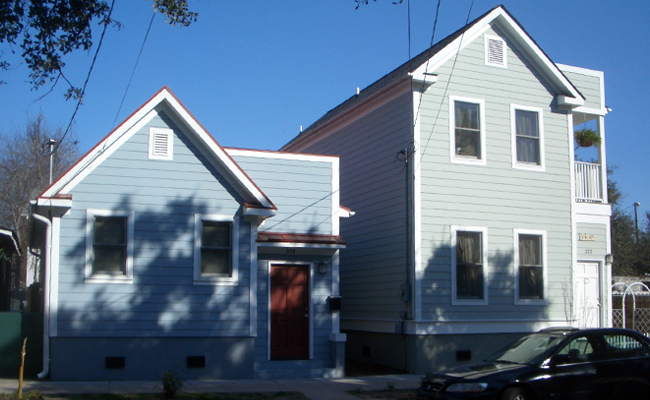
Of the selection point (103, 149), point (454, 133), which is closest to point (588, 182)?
point (454, 133)

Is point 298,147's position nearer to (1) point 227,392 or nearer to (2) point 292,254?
(2) point 292,254

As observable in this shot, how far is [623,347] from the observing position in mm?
10883

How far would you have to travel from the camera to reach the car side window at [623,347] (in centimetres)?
1076

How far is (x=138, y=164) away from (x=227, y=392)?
519 cm

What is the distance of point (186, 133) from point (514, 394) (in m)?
8.68

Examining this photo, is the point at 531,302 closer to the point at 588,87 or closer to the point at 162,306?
the point at 588,87

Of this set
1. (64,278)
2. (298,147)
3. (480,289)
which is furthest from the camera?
(298,147)

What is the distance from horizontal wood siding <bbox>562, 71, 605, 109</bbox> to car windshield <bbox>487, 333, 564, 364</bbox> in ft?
35.2

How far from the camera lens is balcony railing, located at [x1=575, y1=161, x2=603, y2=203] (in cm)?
1938

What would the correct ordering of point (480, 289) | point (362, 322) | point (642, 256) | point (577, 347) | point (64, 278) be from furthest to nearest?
point (642, 256), point (362, 322), point (480, 289), point (64, 278), point (577, 347)

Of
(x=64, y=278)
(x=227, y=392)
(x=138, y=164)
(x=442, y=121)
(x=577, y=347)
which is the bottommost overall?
(x=227, y=392)

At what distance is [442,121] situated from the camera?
17031mm

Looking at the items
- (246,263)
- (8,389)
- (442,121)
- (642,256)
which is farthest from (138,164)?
(642,256)

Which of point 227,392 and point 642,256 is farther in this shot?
point 642,256
